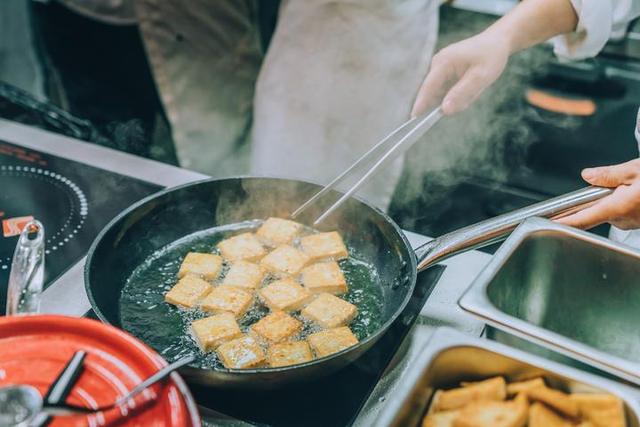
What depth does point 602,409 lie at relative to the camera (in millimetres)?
859

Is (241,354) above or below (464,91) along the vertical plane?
below

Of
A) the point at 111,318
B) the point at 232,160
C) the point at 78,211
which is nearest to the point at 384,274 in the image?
the point at 111,318

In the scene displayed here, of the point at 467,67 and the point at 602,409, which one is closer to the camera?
the point at 602,409

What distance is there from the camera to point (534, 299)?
4.41 ft

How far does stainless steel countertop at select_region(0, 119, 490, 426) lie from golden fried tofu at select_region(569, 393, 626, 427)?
0.26m

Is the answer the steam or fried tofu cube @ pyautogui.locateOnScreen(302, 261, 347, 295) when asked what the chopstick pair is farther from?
the steam

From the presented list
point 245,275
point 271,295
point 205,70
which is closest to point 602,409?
point 271,295

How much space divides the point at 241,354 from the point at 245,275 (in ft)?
1.02

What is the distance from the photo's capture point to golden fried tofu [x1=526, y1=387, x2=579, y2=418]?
0.89 m

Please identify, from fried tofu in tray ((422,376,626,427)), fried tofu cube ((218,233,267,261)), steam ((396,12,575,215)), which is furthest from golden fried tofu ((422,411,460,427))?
steam ((396,12,575,215))

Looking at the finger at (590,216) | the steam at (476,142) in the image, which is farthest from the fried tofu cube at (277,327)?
the steam at (476,142)

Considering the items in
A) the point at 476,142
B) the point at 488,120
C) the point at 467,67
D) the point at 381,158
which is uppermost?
the point at 467,67

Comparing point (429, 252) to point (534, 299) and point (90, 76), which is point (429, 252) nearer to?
point (534, 299)

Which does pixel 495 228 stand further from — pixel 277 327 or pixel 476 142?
pixel 476 142
